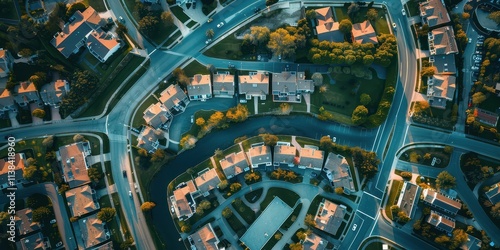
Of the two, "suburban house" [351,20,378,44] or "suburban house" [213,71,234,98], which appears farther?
"suburban house" [213,71,234,98]

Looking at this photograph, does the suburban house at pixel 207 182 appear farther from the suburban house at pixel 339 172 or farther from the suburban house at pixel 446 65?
the suburban house at pixel 446 65

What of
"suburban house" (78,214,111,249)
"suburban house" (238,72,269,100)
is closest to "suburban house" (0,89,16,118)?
"suburban house" (78,214,111,249)

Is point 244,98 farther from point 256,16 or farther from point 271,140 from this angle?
point 256,16

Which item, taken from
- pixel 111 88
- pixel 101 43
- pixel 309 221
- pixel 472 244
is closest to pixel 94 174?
pixel 111 88

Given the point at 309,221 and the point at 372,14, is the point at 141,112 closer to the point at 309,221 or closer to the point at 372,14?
the point at 309,221

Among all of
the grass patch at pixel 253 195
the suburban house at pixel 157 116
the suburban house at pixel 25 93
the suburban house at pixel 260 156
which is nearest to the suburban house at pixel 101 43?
the suburban house at pixel 25 93

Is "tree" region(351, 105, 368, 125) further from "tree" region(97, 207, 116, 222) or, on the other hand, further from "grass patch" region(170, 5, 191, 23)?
"tree" region(97, 207, 116, 222)

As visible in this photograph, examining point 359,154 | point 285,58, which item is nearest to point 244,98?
point 285,58
